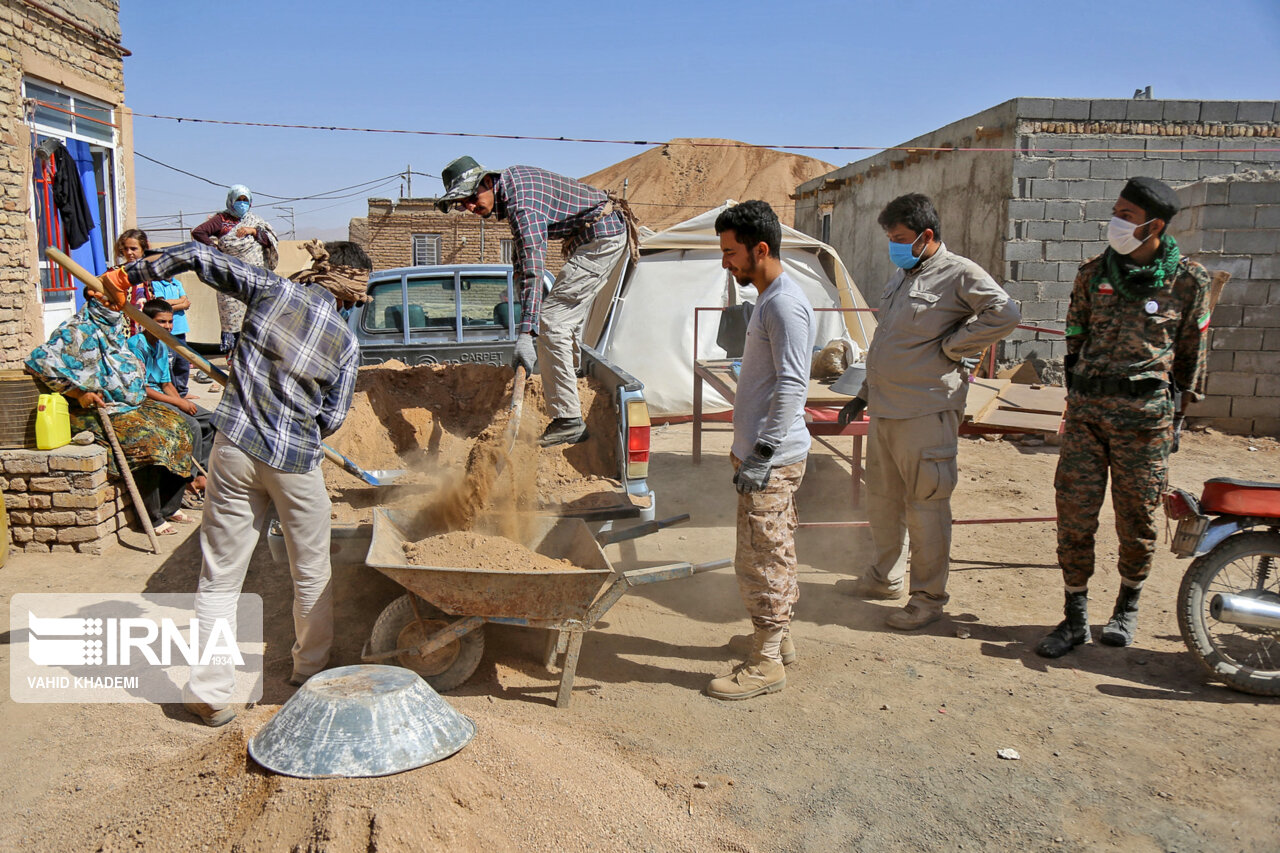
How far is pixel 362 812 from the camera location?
2176 millimetres

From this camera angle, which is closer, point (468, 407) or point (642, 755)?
point (642, 755)

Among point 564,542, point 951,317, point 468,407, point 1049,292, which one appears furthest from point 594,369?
point 1049,292

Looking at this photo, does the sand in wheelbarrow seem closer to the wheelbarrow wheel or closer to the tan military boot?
the wheelbarrow wheel

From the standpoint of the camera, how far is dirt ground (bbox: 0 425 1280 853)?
2320 mm

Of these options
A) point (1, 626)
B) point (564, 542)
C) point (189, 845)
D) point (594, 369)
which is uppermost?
point (594, 369)

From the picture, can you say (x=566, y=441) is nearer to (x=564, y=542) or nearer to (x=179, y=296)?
(x=564, y=542)

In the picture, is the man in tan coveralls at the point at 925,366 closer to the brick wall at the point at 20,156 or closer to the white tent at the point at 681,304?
the white tent at the point at 681,304

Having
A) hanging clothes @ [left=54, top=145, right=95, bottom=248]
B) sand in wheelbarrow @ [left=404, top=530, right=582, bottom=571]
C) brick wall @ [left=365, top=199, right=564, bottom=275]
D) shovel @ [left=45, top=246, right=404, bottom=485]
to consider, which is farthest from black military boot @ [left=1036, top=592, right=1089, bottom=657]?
brick wall @ [left=365, top=199, right=564, bottom=275]

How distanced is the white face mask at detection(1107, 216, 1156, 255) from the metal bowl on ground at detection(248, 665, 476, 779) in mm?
3379

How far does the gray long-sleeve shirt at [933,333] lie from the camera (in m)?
3.91

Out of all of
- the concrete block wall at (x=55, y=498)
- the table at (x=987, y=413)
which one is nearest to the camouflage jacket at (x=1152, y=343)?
the table at (x=987, y=413)

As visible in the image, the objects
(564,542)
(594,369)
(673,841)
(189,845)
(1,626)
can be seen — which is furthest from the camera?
(594,369)

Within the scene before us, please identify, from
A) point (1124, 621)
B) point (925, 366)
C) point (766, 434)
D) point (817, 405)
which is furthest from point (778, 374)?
point (817, 405)

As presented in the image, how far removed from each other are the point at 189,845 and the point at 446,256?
27468 mm
